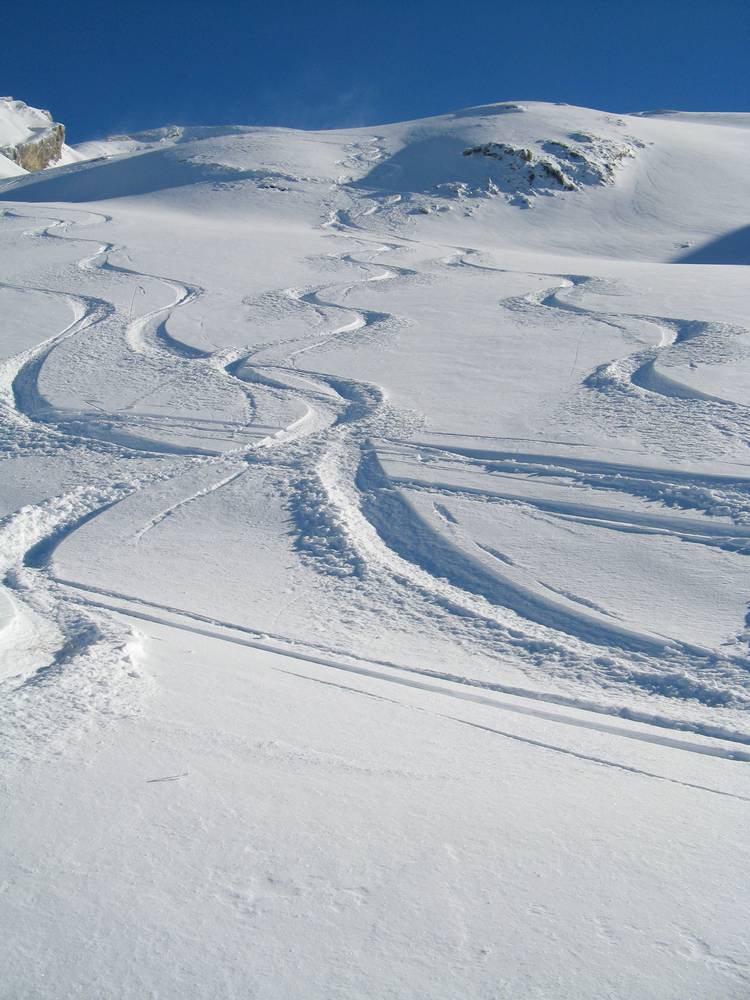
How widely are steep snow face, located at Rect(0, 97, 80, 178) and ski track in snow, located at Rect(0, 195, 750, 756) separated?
53.9 metres

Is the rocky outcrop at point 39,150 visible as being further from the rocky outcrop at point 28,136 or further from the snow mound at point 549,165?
the snow mound at point 549,165

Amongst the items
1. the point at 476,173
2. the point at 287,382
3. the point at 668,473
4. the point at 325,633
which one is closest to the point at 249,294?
the point at 287,382

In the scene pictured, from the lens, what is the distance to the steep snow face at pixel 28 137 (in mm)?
57906

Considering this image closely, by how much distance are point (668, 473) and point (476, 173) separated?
2368 centimetres

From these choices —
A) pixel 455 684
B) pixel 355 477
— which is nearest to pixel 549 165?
pixel 355 477

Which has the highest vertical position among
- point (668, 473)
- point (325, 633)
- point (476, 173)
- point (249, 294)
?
point (476, 173)

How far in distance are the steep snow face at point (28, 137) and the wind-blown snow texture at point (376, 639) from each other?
53600mm

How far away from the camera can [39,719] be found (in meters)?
2.79

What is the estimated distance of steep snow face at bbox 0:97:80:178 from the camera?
57.9m

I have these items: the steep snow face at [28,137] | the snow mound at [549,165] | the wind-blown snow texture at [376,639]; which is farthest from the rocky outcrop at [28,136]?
the wind-blown snow texture at [376,639]

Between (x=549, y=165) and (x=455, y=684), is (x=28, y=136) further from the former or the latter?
(x=455, y=684)

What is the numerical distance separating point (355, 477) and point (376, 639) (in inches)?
90.5

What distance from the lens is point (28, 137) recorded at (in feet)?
201

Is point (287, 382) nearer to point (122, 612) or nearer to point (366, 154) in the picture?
point (122, 612)
